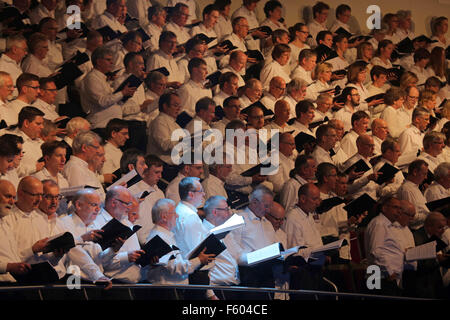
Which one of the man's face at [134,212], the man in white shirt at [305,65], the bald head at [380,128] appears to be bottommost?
the man's face at [134,212]

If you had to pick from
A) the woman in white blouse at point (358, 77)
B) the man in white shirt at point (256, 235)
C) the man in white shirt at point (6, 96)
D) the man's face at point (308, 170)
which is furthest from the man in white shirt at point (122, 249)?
the woman in white blouse at point (358, 77)

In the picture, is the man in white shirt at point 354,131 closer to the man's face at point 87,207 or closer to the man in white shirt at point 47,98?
the man in white shirt at point 47,98

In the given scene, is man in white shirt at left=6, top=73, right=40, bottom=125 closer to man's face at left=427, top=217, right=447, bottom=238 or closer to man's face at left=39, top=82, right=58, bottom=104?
man's face at left=39, top=82, right=58, bottom=104

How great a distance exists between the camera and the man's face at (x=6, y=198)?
14.8 feet

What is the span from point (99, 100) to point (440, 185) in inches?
127

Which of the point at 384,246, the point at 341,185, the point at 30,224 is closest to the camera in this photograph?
the point at 30,224

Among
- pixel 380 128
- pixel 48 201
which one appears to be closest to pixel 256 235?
pixel 48 201

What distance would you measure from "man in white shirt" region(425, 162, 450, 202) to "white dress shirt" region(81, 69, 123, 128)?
9.57 ft

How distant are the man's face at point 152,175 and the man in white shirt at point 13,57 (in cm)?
121

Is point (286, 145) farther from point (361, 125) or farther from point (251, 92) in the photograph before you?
point (361, 125)

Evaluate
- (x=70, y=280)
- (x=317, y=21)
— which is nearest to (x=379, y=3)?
(x=317, y=21)

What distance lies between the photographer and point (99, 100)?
5980 mm

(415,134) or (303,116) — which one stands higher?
(303,116)

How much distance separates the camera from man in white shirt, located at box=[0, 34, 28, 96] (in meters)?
5.73
